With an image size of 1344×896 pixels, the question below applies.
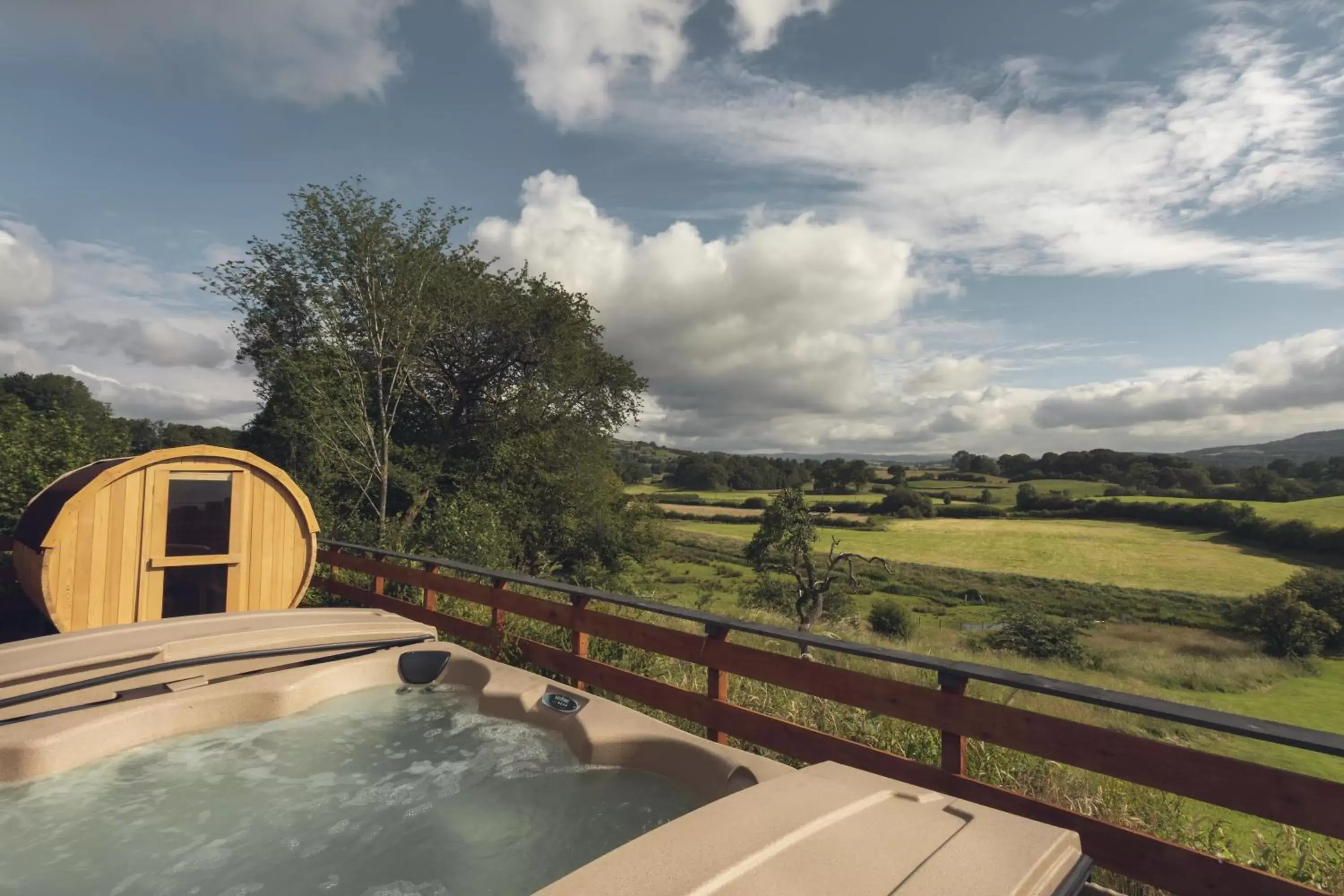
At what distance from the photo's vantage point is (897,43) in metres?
8.59

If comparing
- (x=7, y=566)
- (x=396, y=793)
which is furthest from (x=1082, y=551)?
(x=7, y=566)

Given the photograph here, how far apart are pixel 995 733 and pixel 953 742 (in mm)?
224

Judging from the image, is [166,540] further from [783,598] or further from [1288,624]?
[1288,624]

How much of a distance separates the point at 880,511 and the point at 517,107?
54.5 m

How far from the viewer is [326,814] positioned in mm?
3096

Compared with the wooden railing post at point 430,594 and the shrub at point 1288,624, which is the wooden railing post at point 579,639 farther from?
the shrub at point 1288,624

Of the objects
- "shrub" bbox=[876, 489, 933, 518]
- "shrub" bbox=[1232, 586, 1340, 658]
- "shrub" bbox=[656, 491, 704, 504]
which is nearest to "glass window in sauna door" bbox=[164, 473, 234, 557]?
"shrub" bbox=[656, 491, 704, 504]

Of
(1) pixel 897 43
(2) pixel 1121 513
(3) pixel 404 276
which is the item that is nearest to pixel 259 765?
(1) pixel 897 43

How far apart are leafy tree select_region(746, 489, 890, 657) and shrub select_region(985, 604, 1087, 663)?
32.0 feet

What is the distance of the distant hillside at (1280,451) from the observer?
6750 centimetres

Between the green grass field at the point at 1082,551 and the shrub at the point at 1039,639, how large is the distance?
34.1 ft

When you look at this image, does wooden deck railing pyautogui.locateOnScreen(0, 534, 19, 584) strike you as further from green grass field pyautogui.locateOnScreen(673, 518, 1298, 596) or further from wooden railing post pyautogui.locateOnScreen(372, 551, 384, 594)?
green grass field pyautogui.locateOnScreen(673, 518, 1298, 596)

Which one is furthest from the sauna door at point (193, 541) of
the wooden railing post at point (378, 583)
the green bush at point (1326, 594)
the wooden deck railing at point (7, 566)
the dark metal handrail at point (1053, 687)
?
the green bush at point (1326, 594)

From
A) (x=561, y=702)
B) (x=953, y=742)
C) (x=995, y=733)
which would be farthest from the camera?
(x=561, y=702)
